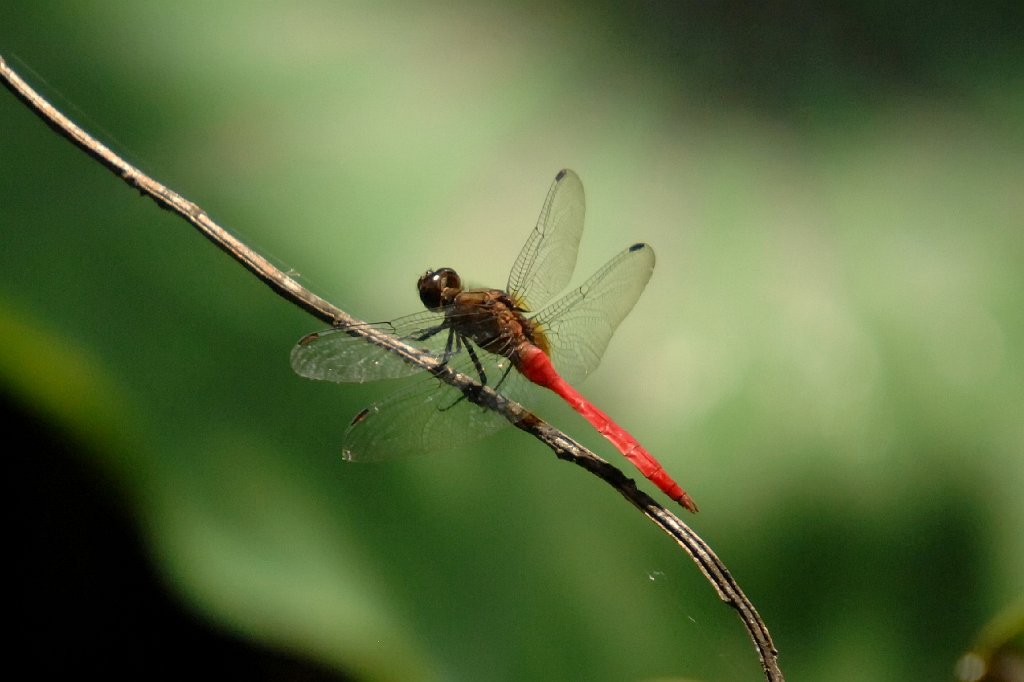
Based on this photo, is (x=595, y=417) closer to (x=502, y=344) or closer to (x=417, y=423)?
(x=502, y=344)

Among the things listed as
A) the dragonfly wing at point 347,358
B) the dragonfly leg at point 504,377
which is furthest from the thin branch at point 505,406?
the dragonfly leg at point 504,377

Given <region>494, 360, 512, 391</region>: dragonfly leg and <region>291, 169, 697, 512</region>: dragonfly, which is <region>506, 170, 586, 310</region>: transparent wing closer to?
<region>291, 169, 697, 512</region>: dragonfly

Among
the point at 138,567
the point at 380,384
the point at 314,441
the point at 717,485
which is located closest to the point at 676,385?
the point at 717,485

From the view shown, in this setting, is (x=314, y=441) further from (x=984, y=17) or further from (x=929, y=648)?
(x=984, y=17)

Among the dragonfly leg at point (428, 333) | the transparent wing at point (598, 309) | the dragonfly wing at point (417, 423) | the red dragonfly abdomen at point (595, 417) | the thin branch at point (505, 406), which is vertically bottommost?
the dragonfly wing at point (417, 423)

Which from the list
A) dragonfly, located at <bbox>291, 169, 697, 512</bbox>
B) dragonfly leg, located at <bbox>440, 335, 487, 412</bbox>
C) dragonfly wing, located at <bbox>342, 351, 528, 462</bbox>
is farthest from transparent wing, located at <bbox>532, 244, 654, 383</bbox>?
dragonfly wing, located at <bbox>342, 351, 528, 462</bbox>

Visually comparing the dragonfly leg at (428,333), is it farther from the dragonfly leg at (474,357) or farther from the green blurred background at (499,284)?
the green blurred background at (499,284)
